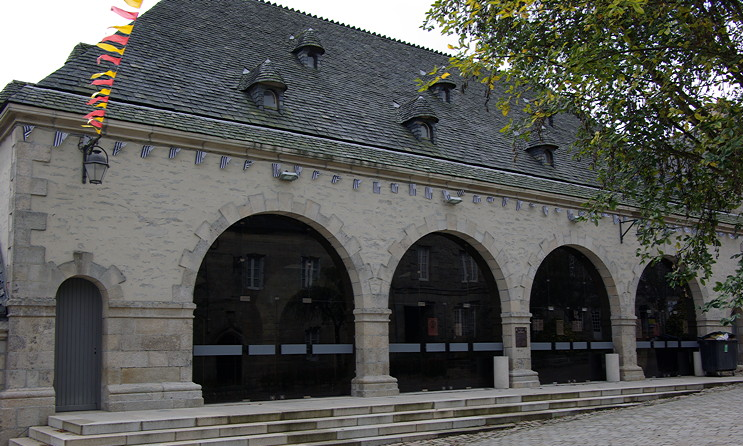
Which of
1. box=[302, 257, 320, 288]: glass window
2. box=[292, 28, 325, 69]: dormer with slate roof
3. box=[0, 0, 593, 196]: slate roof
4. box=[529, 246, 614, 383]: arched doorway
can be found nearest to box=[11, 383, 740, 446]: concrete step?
box=[302, 257, 320, 288]: glass window

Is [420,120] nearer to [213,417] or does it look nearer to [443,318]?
[443,318]

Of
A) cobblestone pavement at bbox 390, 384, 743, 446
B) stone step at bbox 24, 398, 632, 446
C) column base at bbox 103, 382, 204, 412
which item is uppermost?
column base at bbox 103, 382, 204, 412

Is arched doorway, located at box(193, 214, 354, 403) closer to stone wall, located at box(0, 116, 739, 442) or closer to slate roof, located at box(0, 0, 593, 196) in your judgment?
stone wall, located at box(0, 116, 739, 442)

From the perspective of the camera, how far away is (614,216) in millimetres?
19922

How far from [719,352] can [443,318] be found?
8594mm

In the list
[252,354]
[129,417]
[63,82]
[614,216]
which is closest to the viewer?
[129,417]

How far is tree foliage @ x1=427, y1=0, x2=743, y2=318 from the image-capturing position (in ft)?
37.3

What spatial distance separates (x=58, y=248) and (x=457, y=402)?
7052 mm

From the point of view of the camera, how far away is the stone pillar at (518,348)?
17172 mm

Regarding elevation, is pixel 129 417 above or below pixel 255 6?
below

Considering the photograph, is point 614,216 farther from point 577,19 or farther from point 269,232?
point 269,232

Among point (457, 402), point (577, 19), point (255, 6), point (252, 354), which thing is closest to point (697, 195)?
point (577, 19)

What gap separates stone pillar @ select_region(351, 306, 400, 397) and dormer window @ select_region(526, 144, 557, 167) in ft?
23.8

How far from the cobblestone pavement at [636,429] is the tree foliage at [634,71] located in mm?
2016
